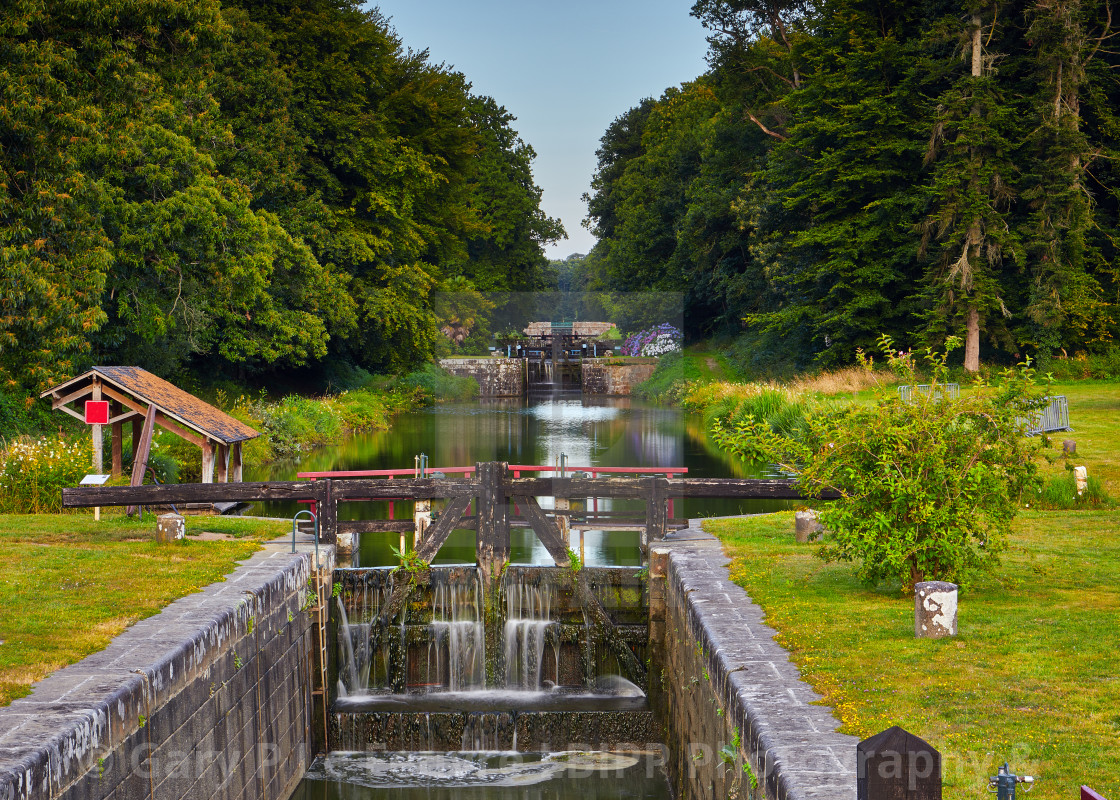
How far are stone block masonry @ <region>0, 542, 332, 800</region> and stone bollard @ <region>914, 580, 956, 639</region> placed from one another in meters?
5.04

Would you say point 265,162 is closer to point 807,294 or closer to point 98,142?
point 98,142

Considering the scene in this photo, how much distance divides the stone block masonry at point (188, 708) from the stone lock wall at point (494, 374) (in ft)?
120

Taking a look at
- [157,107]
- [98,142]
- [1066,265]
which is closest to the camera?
[98,142]

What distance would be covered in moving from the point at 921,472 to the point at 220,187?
19.9 meters

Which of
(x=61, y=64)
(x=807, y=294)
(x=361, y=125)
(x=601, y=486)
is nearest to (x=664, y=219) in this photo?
(x=807, y=294)

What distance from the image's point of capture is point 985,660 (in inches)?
261

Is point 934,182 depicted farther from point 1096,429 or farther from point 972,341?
point 1096,429

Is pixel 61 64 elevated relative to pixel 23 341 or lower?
elevated

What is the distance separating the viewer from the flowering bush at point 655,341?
A: 4697 cm

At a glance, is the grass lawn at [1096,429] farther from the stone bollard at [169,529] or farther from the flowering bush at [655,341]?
the flowering bush at [655,341]

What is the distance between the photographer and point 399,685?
11.1 metres

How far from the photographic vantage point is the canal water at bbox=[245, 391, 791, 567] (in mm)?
16750

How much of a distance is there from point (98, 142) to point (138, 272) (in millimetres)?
4410

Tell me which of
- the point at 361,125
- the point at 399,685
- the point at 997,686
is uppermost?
the point at 361,125
